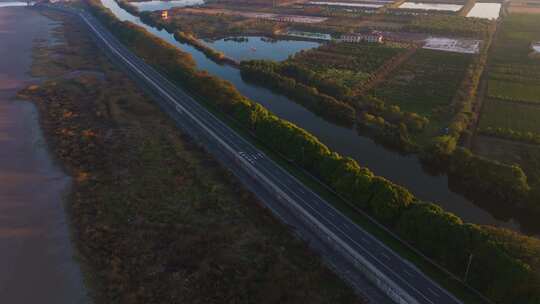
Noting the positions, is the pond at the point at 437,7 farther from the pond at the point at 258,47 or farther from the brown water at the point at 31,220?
the brown water at the point at 31,220

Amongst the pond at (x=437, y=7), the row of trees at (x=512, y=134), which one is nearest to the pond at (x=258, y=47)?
the row of trees at (x=512, y=134)

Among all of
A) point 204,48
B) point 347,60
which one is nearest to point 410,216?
point 347,60

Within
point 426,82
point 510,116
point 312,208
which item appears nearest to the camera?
point 312,208

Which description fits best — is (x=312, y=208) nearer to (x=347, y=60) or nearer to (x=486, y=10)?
(x=347, y=60)

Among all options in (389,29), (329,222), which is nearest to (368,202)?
(329,222)

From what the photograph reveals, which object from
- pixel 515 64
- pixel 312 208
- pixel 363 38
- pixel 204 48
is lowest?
pixel 312 208

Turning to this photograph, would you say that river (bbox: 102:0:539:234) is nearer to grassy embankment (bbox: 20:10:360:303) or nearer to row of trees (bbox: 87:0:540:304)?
row of trees (bbox: 87:0:540:304)

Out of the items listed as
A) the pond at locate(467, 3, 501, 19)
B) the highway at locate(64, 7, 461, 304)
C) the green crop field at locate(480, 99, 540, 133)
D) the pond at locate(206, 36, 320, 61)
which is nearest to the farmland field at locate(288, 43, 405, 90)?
the pond at locate(206, 36, 320, 61)

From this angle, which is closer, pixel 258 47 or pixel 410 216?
pixel 410 216
